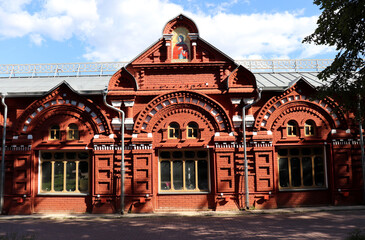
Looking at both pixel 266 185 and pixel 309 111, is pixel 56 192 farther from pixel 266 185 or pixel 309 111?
pixel 309 111

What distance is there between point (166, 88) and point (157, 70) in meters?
0.92

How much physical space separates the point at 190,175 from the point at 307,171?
522cm

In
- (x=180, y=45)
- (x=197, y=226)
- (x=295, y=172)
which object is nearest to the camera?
(x=197, y=226)

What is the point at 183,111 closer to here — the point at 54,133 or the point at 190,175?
the point at 190,175

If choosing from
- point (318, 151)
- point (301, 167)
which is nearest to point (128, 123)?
point (301, 167)

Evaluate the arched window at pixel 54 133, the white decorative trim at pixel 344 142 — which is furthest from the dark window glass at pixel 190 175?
the white decorative trim at pixel 344 142

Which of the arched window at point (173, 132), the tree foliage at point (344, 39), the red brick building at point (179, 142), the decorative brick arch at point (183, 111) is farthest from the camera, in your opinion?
the arched window at point (173, 132)

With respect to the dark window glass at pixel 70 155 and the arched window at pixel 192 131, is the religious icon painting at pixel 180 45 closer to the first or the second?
the arched window at pixel 192 131

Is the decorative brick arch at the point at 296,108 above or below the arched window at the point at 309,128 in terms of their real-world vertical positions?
above

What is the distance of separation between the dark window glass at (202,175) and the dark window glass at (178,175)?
79 centimetres

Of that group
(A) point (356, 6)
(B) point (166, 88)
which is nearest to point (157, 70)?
(B) point (166, 88)

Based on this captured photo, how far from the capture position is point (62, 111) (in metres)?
12.7

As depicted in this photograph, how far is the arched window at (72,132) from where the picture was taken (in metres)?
12.8

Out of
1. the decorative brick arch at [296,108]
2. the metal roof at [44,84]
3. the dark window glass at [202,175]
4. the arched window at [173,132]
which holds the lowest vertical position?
the dark window glass at [202,175]
